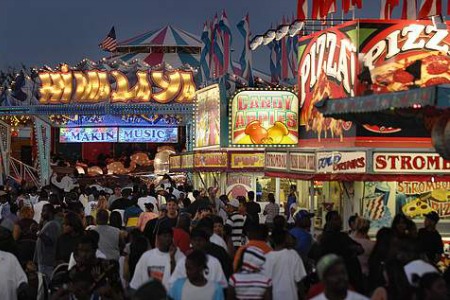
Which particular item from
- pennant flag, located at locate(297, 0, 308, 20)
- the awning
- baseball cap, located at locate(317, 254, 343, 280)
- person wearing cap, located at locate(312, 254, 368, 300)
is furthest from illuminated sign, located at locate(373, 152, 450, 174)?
person wearing cap, located at locate(312, 254, 368, 300)

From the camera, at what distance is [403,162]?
70.5 ft

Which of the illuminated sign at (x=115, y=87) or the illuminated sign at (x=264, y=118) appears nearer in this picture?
the illuminated sign at (x=264, y=118)

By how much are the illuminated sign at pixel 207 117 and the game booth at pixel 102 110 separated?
491cm

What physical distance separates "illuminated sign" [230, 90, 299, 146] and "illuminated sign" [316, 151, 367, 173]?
834 centimetres

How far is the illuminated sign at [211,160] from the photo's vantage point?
111 ft

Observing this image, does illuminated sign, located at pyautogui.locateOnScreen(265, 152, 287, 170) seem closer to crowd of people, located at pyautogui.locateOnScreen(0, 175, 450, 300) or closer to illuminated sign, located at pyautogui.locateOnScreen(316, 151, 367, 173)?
illuminated sign, located at pyautogui.locateOnScreen(316, 151, 367, 173)

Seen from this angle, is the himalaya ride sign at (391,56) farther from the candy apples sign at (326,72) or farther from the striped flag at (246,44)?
the striped flag at (246,44)

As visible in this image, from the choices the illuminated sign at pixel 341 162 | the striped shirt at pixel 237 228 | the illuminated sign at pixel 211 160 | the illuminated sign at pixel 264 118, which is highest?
the illuminated sign at pixel 264 118

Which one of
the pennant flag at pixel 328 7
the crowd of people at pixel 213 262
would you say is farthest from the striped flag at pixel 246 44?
the crowd of people at pixel 213 262

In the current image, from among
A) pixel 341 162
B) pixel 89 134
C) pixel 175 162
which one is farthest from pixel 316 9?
pixel 89 134

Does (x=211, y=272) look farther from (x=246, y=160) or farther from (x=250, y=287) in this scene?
(x=246, y=160)

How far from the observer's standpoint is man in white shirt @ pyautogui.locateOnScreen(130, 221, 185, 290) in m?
10.5

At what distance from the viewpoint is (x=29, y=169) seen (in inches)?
1978

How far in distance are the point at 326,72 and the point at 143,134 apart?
77.4ft
